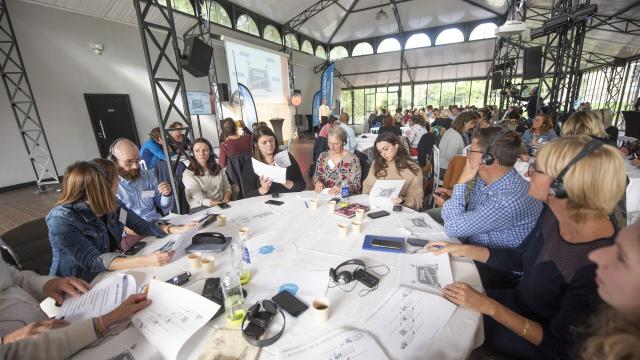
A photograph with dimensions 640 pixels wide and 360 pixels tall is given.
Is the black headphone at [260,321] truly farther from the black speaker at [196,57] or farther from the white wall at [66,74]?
the white wall at [66,74]

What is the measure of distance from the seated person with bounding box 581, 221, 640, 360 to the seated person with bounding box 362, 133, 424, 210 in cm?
193

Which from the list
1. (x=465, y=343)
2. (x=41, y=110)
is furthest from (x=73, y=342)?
(x=41, y=110)

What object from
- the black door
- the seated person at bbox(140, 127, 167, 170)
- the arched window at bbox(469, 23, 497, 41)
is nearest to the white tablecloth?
the seated person at bbox(140, 127, 167, 170)

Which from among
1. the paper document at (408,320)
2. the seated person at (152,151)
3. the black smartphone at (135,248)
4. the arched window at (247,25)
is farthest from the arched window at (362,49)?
the paper document at (408,320)

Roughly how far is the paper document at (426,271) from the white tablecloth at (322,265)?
5 cm

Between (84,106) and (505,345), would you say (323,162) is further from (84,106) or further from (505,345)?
(84,106)

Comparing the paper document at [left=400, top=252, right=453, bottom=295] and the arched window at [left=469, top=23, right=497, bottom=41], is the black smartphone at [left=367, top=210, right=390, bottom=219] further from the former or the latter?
the arched window at [left=469, top=23, right=497, bottom=41]

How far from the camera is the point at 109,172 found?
1.75 m

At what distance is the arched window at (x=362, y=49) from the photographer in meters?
16.7

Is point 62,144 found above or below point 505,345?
above

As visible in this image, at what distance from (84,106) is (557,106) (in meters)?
11.4

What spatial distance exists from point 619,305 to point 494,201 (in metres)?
0.94

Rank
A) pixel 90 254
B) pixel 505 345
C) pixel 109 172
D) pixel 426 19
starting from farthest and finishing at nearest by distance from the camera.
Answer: pixel 426 19, pixel 109 172, pixel 90 254, pixel 505 345

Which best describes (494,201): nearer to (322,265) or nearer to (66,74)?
(322,265)
